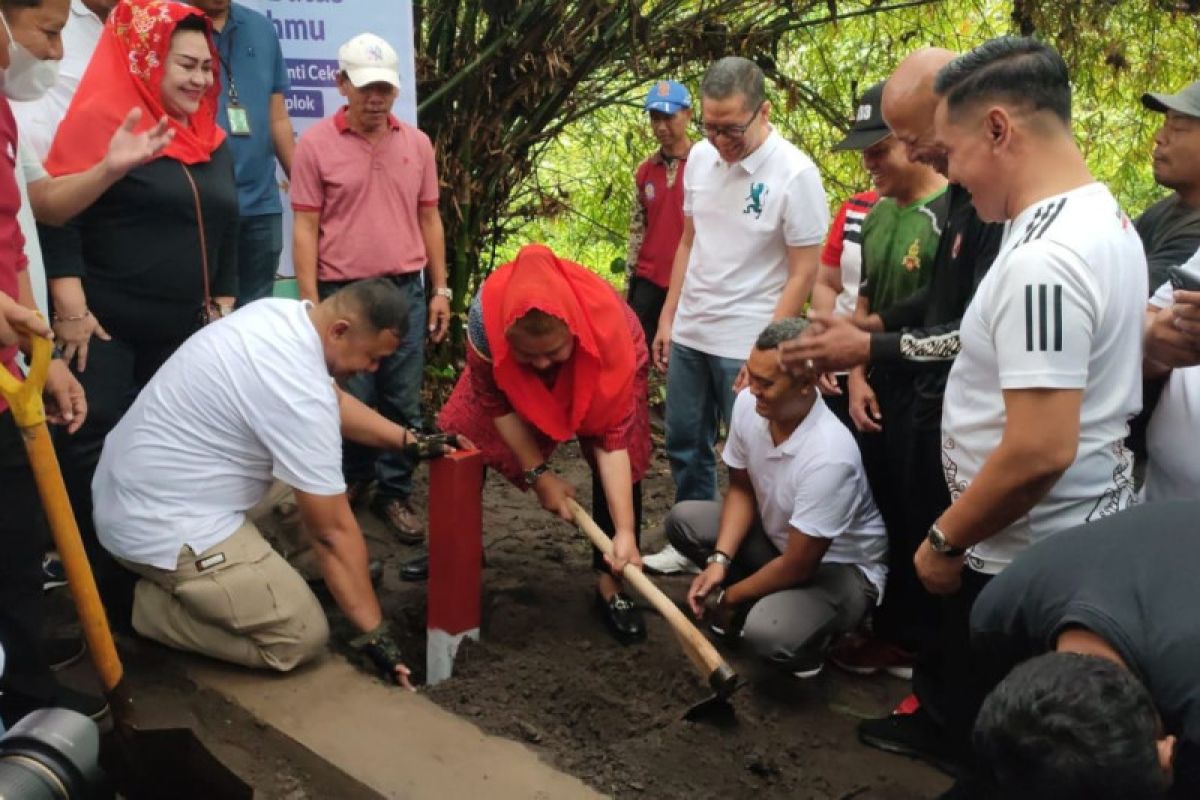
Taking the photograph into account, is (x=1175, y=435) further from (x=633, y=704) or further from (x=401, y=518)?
(x=401, y=518)

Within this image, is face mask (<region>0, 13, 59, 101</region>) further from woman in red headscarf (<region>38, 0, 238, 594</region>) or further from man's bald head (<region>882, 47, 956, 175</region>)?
man's bald head (<region>882, 47, 956, 175</region>)

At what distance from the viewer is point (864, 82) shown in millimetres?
6109

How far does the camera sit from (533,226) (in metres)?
6.82

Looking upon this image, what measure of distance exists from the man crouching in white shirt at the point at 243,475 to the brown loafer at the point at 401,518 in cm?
101

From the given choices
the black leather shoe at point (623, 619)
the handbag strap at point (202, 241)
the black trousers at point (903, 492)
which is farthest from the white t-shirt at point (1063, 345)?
the handbag strap at point (202, 241)

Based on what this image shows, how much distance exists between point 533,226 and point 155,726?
467cm

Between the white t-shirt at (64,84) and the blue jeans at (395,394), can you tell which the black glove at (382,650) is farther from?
the white t-shirt at (64,84)

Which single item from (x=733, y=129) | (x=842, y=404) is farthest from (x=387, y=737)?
(x=733, y=129)

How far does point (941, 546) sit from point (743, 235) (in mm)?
1755

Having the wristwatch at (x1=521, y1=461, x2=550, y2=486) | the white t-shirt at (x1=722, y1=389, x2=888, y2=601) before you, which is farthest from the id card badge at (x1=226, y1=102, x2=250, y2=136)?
the white t-shirt at (x1=722, y1=389, x2=888, y2=601)

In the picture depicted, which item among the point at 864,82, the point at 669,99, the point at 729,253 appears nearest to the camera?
the point at 729,253

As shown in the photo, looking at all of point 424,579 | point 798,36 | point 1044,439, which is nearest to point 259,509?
point 424,579

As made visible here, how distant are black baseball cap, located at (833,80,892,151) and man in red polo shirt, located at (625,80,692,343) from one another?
1.91 meters

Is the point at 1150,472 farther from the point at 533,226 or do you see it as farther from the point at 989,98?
the point at 533,226
